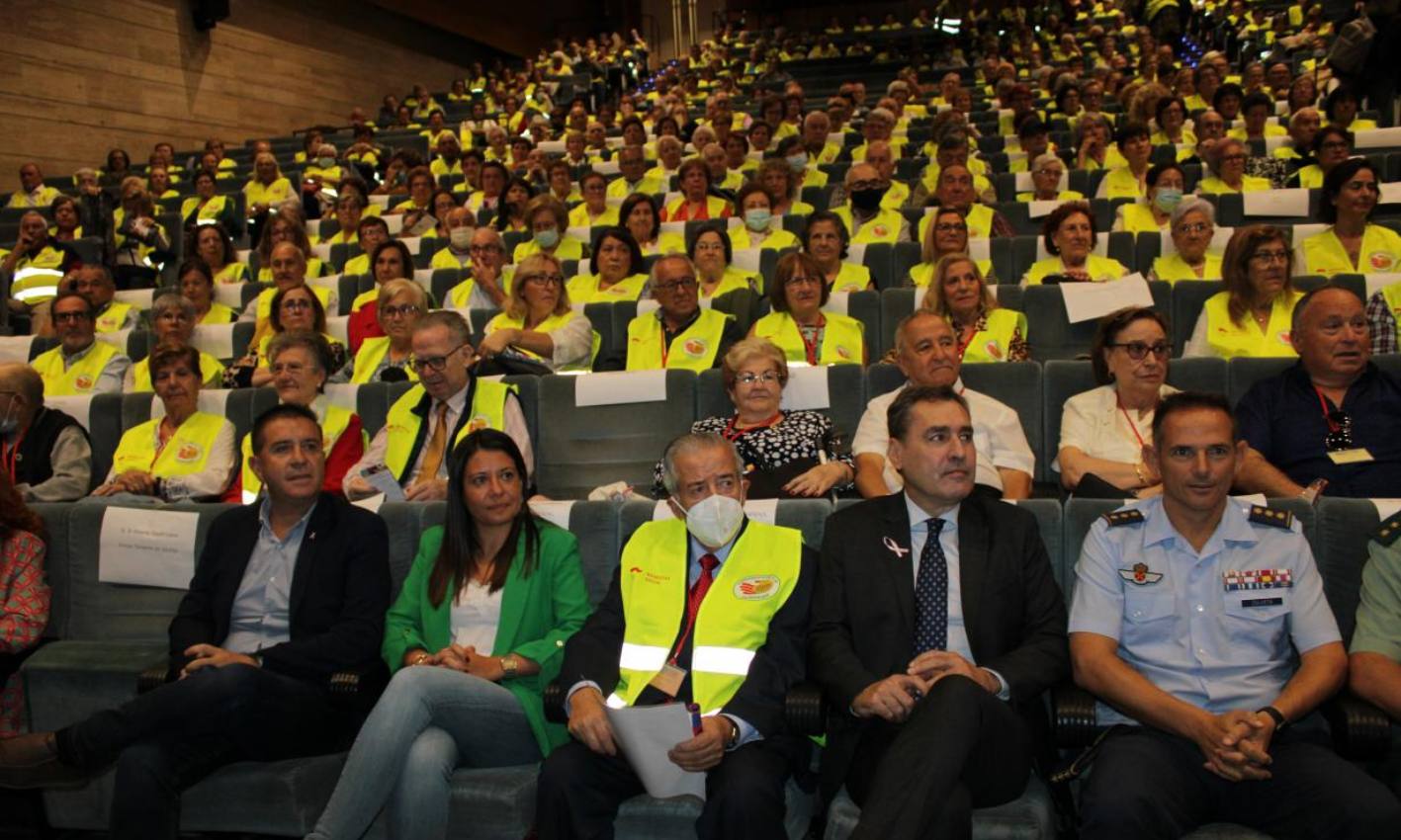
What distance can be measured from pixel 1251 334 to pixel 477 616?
107 inches

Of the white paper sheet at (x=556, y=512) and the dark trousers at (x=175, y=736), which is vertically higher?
the white paper sheet at (x=556, y=512)

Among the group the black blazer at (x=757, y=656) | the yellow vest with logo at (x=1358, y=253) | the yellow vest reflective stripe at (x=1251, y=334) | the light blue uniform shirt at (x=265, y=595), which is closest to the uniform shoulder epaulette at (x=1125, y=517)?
the black blazer at (x=757, y=656)

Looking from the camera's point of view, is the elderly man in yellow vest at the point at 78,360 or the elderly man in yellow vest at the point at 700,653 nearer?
the elderly man in yellow vest at the point at 700,653

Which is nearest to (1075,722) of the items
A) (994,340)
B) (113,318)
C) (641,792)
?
(641,792)

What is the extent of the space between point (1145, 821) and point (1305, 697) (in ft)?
1.36

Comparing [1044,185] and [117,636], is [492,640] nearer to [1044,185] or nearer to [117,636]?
[117,636]

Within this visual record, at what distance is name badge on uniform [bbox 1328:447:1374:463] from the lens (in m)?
2.76

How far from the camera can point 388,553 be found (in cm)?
281

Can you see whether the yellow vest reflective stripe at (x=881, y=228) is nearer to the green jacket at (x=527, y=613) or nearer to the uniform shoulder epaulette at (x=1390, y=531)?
the green jacket at (x=527, y=613)

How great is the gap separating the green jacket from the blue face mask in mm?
4179

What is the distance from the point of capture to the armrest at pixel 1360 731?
6.01 feet

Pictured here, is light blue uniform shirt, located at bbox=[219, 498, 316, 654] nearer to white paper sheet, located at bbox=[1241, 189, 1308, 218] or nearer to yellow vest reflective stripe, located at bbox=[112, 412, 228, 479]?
yellow vest reflective stripe, located at bbox=[112, 412, 228, 479]

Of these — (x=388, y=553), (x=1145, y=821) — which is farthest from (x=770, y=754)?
(x=388, y=553)

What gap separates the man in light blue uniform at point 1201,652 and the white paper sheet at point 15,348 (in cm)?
497
